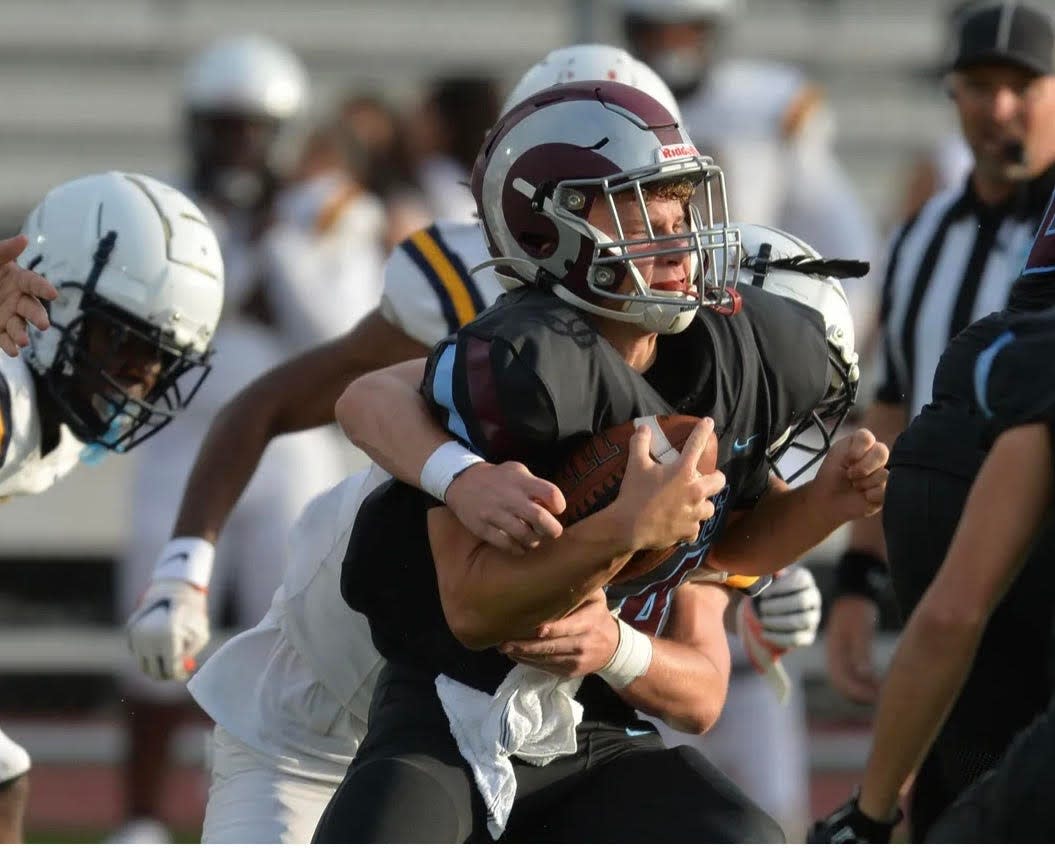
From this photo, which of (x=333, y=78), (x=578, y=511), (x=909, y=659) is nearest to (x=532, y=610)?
(x=578, y=511)

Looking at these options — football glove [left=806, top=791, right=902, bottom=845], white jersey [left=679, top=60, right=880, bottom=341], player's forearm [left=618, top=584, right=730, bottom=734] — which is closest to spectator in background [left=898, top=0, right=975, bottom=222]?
white jersey [left=679, top=60, right=880, bottom=341]

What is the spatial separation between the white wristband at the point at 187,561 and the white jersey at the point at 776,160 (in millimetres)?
2465

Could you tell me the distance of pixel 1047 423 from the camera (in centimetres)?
228

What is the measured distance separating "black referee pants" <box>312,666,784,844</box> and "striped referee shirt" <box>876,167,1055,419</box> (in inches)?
63.7

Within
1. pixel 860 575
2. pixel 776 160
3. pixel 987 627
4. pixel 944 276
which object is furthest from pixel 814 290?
pixel 776 160

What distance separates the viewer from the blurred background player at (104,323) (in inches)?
138

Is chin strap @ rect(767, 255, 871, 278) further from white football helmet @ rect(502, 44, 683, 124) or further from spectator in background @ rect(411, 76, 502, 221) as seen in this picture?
spectator in background @ rect(411, 76, 502, 221)

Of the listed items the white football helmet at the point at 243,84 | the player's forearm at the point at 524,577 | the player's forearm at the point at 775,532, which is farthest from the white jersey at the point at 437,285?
the white football helmet at the point at 243,84

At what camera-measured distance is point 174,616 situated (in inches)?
141

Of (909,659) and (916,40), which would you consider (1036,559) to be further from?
(916,40)

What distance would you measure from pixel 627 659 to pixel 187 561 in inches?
44.4

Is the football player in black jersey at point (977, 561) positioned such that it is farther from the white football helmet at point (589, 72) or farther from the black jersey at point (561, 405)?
the white football helmet at point (589, 72)

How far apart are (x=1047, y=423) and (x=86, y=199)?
1885 mm

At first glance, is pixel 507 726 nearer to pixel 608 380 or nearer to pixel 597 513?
pixel 597 513
